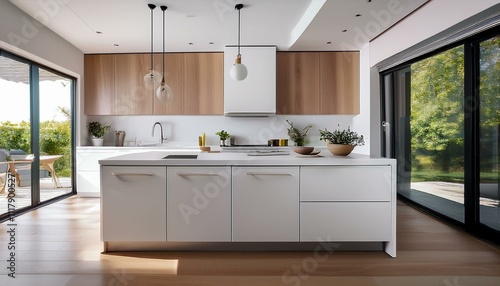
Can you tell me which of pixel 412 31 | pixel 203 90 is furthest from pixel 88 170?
pixel 412 31

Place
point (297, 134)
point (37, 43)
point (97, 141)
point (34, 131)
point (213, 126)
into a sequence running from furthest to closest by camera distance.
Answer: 1. point (213, 126)
2. point (297, 134)
3. point (97, 141)
4. point (34, 131)
5. point (37, 43)

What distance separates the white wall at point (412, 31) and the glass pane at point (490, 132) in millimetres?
412

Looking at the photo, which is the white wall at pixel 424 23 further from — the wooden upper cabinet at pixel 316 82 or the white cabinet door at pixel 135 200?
the white cabinet door at pixel 135 200

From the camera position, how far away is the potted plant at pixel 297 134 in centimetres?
484

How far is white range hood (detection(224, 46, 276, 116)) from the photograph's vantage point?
4500 mm

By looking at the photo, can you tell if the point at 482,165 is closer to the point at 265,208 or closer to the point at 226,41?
the point at 265,208

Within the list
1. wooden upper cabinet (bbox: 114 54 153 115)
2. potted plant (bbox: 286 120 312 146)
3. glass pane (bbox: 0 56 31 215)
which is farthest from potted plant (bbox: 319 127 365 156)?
glass pane (bbox: 0 56 31 215)

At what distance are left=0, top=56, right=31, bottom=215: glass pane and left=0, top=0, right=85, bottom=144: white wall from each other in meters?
0.22

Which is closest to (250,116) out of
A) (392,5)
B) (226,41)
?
(226,41)

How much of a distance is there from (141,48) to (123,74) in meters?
0.58

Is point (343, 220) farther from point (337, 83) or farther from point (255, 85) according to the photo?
point (337, 83)

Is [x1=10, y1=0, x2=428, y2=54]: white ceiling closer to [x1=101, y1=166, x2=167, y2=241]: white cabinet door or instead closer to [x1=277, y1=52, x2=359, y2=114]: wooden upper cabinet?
[x1=277, y1=52, x2=359, y2=114]: wooden upper cabinet

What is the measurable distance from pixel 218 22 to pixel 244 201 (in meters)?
2.60

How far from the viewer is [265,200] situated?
215 cm
